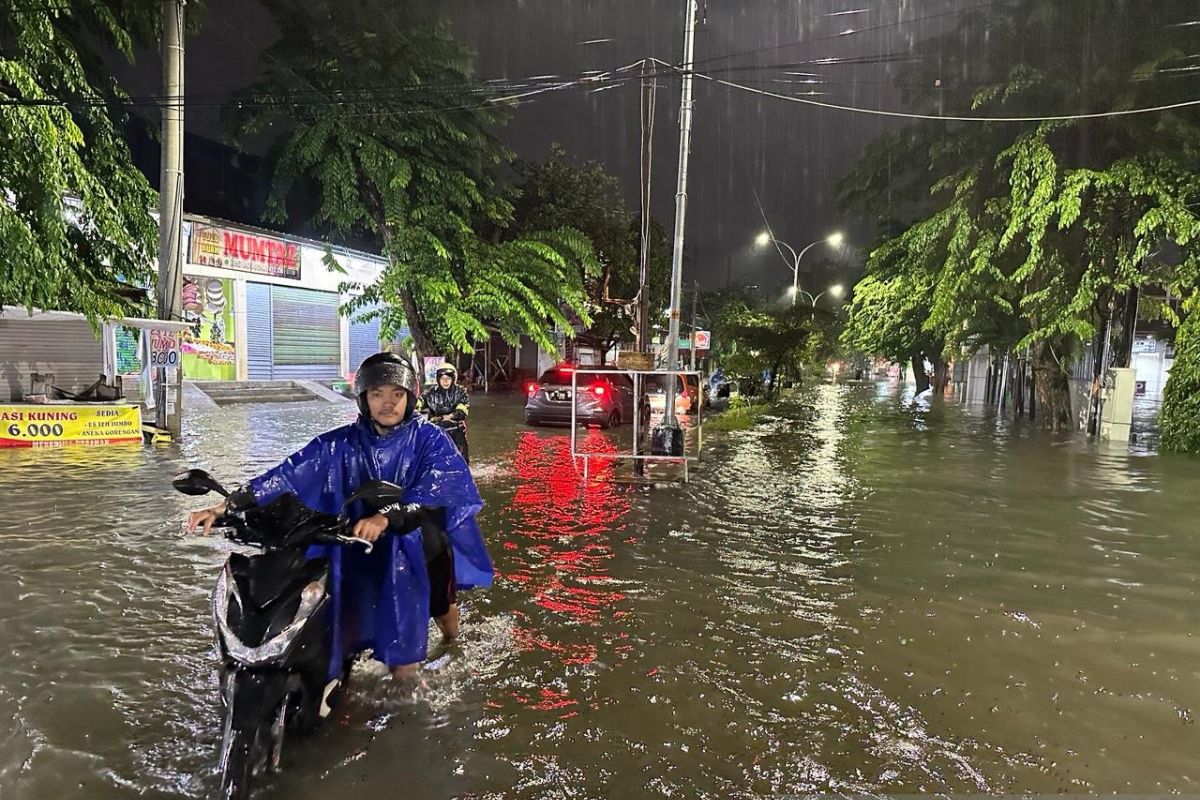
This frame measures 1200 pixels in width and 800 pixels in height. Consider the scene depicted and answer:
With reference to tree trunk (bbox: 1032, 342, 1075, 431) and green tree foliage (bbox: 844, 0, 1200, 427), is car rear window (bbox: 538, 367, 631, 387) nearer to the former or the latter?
green tree foliage (bbox: 844, 0, 1200, 427)

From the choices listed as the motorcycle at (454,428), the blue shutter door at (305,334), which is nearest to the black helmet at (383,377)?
the motorcycle at (454,428)

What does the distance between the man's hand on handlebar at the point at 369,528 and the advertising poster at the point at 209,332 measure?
19435 millimetres

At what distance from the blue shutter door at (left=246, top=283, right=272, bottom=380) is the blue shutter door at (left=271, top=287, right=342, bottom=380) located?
196 mm

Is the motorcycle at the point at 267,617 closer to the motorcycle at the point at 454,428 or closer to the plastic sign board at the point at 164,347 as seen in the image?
the motorcycle at the point at 454,428

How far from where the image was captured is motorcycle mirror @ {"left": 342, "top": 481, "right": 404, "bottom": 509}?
2.71 metres

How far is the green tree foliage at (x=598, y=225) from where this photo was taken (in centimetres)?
2422

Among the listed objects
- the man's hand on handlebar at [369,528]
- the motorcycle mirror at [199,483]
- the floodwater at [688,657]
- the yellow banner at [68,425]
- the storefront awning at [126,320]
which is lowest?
the floodwater at [688,657]

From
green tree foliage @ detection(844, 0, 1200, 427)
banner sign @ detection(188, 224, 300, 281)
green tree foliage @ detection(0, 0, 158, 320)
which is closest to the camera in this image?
green tree foliage @ detection(0, 0, 158, 320)

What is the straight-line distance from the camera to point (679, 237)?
11.3 m

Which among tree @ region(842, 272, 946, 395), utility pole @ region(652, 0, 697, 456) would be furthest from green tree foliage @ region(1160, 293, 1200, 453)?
utility pole @ region(652, 0, 697, 456)

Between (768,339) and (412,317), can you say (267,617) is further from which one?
(768,339)

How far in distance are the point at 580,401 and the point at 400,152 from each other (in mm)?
6512

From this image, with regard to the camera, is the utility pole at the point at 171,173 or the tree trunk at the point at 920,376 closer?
the utility pole at the point at 171,173

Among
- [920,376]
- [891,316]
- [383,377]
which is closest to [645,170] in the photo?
[383,377]
